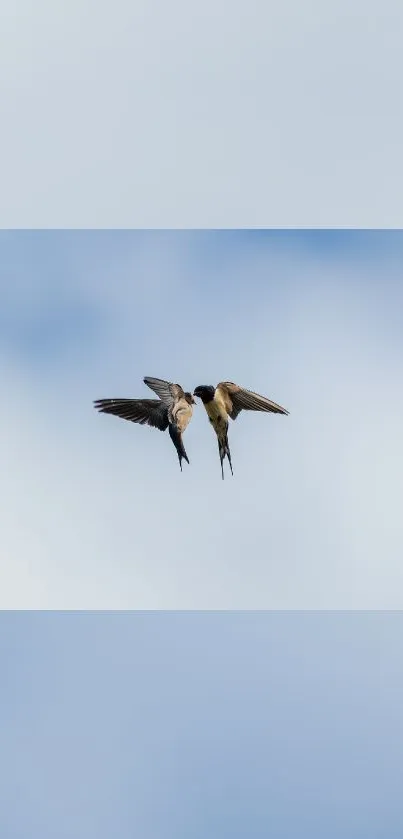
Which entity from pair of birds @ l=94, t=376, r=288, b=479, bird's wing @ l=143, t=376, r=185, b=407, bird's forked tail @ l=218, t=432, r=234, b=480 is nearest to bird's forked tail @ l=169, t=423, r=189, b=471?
pair of birds @ l=94, t=376, r=288, b=479

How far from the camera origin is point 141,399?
9.82m

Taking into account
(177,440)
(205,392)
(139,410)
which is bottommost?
(177,440)

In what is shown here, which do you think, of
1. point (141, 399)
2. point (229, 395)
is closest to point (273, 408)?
point (229, 395)

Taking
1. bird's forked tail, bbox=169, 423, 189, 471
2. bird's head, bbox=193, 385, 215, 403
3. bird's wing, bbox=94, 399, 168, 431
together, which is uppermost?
bird's head, bbox=193, 385, 215, 403

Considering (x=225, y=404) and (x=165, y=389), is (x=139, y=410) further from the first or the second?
(x=225, y=404)

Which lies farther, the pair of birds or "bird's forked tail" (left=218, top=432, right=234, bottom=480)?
"bird's forked tail" (left=218, top=432, right=234, bottom=480)

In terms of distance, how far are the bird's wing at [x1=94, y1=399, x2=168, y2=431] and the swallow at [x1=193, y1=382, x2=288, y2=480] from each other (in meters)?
0.32

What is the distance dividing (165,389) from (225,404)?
58 cm

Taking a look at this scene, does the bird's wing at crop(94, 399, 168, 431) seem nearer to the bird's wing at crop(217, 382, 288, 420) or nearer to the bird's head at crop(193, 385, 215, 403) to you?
the bird's head at crop(193, 385, 215, 403)

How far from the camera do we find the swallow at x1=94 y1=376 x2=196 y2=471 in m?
9.59

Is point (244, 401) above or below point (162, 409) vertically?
above

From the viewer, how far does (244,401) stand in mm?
9922

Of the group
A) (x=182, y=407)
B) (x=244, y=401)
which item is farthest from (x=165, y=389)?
(x=244, y=401)

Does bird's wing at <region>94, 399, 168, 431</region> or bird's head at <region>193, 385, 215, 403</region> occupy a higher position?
bird's head at <region>193, 385, 215, 403</region>
